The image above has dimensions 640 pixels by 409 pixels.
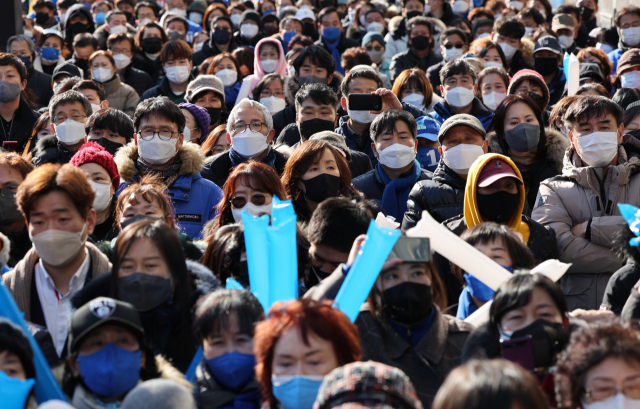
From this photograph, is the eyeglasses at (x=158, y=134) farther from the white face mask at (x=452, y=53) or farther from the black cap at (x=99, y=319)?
the white face mask at (x=452, y=53)

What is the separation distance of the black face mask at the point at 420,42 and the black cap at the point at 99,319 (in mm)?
8071

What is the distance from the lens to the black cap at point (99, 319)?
307 cm

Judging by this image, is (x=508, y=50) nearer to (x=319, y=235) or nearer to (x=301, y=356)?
(x=319, y=235)

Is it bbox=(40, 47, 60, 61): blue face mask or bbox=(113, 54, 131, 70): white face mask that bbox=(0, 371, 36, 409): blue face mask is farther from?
bbox=(40, 47, 60, 61): blue face mask

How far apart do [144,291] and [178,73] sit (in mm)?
5883

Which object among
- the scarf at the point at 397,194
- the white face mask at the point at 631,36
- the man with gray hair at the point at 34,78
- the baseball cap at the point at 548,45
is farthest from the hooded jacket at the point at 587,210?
the man with gray hair at the point at 34,78

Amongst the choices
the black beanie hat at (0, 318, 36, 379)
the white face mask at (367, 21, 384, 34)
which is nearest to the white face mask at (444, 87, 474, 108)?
the white face mask at (367, 21, 384, 34)

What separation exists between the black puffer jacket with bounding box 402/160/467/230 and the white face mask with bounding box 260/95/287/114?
3.27 meters

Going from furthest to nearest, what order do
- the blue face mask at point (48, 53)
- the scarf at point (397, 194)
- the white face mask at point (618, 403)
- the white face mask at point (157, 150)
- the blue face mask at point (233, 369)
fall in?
the blue face mask at point (48, 53), the white face mask at point (157, 150), the scarf at point (397, 194), the blue face mask at point (233, 369), the white face mask at point (618, 403)

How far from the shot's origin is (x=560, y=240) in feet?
16.5

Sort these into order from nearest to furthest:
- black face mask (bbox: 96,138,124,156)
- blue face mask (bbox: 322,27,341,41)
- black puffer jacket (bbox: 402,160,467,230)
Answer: black puffer jacket (bbox: 402,160,467,230) → black face mask (bbox: 96,138,124,156) → blue face mask (bbox: 322,27,341,41)

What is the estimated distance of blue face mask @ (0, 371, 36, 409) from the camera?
2789 millimetres

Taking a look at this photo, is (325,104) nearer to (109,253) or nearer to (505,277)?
(109,253)

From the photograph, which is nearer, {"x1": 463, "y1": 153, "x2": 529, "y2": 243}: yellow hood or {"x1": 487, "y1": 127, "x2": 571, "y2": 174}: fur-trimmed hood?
{"x1": 463, "y1": 153, "x2": 529, "y2": 243}: yellow hood
